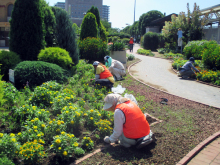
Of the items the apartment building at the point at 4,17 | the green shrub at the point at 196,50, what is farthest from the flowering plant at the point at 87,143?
the apartment building at the point at 4,17

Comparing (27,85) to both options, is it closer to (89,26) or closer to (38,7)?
(38,7)

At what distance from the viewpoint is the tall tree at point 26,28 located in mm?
8102

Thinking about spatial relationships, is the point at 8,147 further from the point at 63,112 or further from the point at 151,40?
the point at 151,40

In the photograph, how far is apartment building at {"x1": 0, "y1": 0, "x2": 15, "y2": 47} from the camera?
30.7 meters

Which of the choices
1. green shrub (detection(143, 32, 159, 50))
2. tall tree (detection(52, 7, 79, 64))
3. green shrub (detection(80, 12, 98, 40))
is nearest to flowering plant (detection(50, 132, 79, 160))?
tall tree (detection(52, 7, 79, 64))

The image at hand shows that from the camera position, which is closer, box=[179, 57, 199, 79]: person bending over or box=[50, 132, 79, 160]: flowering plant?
box=[50, 132, 79, 160]: flowering plant

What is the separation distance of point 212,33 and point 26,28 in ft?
62.1

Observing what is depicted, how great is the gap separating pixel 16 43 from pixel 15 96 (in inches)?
142

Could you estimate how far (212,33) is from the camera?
21062 millimetres

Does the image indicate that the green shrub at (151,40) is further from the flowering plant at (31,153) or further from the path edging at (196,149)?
the flowering plant at (31,153)

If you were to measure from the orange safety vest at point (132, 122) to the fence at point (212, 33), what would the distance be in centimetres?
1950

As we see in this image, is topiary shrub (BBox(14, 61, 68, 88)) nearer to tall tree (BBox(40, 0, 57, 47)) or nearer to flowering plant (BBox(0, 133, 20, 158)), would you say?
tall tree (BBox(40, 0, 57, 47))

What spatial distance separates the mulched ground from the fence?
51.5 ft

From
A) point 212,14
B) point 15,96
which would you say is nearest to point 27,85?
point 15,96
